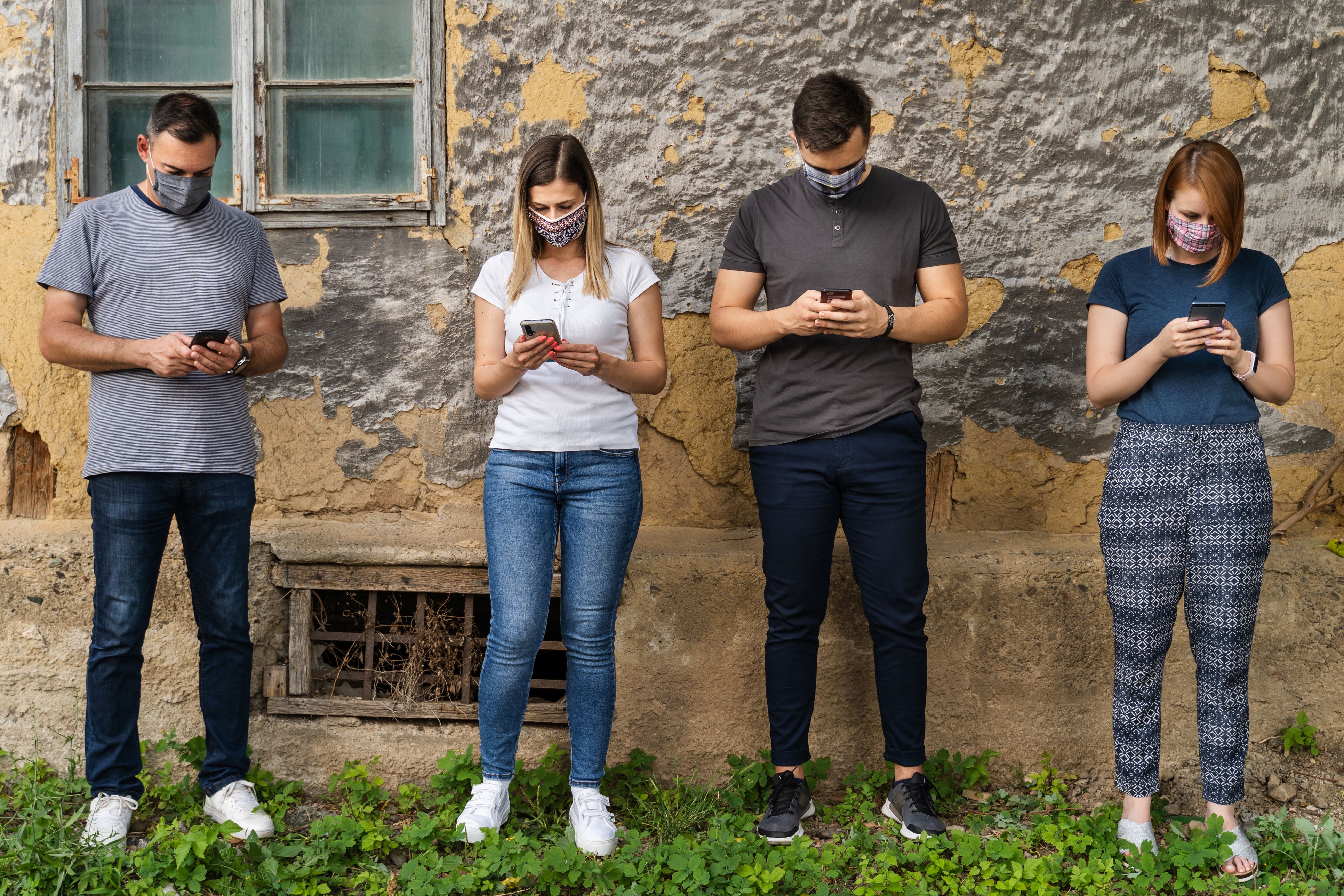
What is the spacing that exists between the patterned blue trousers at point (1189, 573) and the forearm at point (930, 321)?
51cm

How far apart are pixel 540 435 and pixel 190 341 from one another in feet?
2.95

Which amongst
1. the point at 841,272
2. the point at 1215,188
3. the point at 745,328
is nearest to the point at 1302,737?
the point at 1215,188

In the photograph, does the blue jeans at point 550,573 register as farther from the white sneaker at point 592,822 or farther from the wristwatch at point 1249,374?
the wristwatch at point 1249,374

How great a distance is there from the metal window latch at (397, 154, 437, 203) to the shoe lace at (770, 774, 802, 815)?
82.7 inches

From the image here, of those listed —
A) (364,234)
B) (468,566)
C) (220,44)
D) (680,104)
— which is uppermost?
(220,44)

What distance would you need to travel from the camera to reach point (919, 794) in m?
2.70

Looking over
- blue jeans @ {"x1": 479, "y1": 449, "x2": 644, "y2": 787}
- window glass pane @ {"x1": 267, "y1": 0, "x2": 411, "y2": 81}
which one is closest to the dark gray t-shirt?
blue jeans @ {"x1": 479, "y1": 449, "x2": 644, "y2": 787}

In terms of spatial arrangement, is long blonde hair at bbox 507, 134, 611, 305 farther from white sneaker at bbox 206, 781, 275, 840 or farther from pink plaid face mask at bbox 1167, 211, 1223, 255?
white sneaker at bbox 206, 781, 275, 840

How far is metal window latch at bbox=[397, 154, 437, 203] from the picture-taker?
3295mm

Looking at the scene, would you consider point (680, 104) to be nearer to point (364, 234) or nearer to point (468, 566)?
point (364, 234)

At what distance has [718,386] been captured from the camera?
333cm

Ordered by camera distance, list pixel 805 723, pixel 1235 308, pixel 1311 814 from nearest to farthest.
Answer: pixel 1235 308 < pixel 805 723 < pixel 1311 814

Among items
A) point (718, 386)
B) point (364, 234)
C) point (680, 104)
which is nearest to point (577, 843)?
point (718, 386)

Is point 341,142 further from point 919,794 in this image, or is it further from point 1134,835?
point 1134,835
